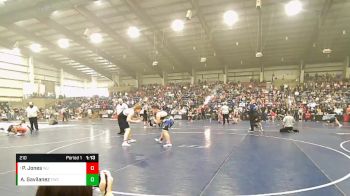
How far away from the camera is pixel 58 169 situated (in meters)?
1.22

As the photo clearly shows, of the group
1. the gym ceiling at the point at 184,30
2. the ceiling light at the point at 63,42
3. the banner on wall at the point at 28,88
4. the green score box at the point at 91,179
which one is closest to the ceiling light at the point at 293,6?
the gym ceiling at the point at 184,30

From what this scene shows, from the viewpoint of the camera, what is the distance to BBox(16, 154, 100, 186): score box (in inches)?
48.0

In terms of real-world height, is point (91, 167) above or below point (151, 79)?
below

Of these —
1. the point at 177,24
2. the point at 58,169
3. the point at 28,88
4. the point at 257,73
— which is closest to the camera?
the point at 58,169

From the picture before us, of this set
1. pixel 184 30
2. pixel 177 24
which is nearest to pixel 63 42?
pixel 184 30

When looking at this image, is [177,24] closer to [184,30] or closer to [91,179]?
[184,30]

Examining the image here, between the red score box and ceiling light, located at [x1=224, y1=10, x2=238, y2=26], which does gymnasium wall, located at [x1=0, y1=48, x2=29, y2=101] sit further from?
the red score box

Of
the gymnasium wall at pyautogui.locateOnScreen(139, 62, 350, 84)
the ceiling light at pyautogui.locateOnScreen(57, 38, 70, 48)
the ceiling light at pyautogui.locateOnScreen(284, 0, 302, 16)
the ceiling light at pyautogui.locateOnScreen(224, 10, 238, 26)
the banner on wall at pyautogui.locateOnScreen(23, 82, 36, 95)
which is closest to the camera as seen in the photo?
the ceiling light at pyautogui.locateOnScreen(284, 0, 302, 16)

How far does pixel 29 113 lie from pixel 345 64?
115 ft

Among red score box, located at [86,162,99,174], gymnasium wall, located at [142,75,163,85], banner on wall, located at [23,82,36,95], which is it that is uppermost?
gymnasium wall, located at [142,75,163,85]

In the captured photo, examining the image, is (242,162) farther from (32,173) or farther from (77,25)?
(77,25)

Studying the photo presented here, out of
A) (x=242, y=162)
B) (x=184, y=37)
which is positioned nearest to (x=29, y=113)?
(x=242, y=162)

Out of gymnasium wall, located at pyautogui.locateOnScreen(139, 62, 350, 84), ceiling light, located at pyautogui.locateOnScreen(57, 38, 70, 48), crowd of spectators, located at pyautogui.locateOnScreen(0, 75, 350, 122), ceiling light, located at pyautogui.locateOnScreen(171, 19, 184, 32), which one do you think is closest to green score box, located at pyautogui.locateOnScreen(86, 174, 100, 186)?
crowd of spectators, located at pyautogui.locateOnScreen(0, 75, 350, 122)

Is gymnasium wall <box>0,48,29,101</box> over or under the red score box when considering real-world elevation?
over
